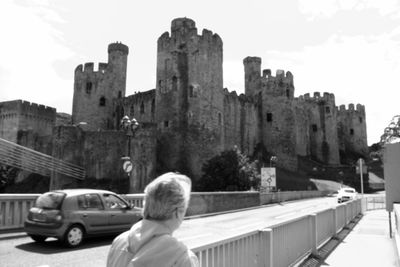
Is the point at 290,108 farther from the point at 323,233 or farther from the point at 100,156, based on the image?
the point at 323,233

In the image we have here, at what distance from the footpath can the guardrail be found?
0.29 m

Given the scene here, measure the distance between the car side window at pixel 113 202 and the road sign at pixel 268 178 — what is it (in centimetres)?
2159

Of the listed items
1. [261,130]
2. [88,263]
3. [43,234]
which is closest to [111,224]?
[43,234]

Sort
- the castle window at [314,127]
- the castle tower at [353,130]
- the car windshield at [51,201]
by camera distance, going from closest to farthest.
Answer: the car windshield at [51,201], the castle window at [314,127], the castle tower at [353,130]

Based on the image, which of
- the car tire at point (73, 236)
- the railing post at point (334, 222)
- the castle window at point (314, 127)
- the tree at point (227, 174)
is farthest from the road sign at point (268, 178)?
the castle window at point (314, 127)

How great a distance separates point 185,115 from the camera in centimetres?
3784

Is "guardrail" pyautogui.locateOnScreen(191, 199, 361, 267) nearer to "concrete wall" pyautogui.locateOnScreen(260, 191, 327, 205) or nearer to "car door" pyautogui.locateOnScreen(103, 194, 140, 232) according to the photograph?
"car door" pyautogui.locateOnScreen(103, 194, 140, 232)

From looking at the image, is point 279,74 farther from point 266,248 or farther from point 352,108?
point 266,248

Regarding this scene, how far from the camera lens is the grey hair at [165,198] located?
2498 millimetres

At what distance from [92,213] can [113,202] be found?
0.90 metres

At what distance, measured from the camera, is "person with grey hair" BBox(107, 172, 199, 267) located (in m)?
2.31

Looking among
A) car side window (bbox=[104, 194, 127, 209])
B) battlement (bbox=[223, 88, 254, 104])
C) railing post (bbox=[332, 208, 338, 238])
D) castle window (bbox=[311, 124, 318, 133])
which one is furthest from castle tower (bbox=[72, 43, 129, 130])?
railing post (bbox=[332, 208, 338, 238])

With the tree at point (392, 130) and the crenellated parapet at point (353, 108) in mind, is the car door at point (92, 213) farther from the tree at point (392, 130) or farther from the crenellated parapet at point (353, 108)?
the crenellated parapet at point (353, 108)

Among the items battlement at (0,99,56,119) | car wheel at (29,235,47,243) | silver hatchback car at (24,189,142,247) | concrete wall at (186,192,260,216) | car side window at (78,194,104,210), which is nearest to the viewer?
silver hatchback car at (24,189,142,247)
